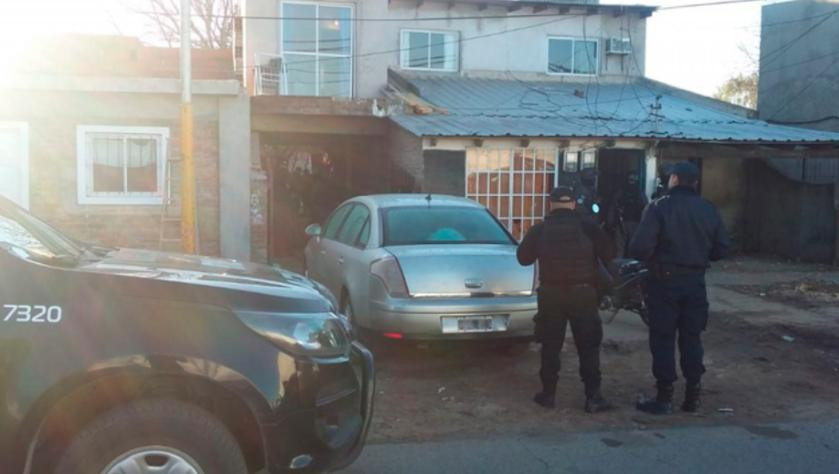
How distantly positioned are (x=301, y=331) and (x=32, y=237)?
1397mm

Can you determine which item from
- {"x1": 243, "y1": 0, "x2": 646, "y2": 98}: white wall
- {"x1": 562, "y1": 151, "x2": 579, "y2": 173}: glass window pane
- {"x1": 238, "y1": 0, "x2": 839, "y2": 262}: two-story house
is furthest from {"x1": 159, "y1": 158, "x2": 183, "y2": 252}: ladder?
{"x1": 562, "y1": 151, "x2": 579, "y2": 173}: glass window pane

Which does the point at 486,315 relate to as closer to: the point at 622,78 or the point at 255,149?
the point at 255,149

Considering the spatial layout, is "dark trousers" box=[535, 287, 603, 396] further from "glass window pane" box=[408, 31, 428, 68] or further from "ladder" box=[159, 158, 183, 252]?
"glass window pane" box=[408, 31, 428, 68]

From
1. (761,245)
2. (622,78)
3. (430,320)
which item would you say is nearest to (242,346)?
(430,320)

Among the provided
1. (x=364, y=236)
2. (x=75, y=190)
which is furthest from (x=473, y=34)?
(x=364, y=236)

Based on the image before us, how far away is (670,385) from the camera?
604 cm

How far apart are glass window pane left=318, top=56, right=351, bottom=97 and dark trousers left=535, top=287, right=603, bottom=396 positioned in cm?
1217

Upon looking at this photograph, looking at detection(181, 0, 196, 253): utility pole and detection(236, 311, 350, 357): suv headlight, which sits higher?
detection(181, 0, 196, 253): utility pole

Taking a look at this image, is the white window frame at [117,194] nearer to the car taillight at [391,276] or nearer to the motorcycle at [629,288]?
the car taillight at [391,276]

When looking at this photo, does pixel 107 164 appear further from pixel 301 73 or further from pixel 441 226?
pixel 301 73

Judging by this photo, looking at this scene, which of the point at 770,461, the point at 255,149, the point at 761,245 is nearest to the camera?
the point at 770,461

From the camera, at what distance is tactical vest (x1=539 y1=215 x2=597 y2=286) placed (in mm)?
5980

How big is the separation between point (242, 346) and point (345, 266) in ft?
14.2

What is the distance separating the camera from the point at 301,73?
17250 millimetres
